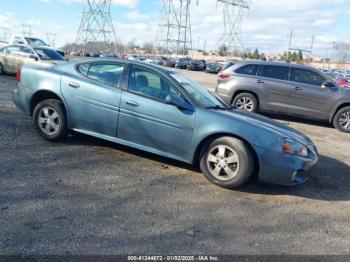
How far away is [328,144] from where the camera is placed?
823 centimetres

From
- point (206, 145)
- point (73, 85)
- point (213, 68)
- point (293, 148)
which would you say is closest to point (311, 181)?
point (293, 148)

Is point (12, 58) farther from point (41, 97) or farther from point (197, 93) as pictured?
point (197, 93)

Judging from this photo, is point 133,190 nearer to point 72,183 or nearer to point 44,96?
point 72,183

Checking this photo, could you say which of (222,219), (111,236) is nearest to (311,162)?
(222,219)

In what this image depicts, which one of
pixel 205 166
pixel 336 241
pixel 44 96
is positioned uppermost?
pixel 44 96

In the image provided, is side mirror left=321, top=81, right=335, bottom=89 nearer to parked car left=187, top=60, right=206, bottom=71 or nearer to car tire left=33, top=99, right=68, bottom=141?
car tire left=33, top=99, right=68, bottom=141

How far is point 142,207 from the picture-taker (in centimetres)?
404

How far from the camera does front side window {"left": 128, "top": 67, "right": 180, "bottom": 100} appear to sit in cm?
518

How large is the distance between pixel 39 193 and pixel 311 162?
341 centimetres

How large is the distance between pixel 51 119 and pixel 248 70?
6.76 metres

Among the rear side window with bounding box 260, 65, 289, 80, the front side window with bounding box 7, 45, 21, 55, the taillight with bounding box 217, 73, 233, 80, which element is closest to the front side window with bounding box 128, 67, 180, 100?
the taillight with bounding box 217, 73, 233, 80

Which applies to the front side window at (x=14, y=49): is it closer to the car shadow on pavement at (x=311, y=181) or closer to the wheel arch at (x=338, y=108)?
the car shadow on pavement at (x=311, y=181)

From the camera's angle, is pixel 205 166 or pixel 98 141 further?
pixel 98 141

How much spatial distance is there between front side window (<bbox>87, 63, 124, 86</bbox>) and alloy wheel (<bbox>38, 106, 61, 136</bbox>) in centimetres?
84
